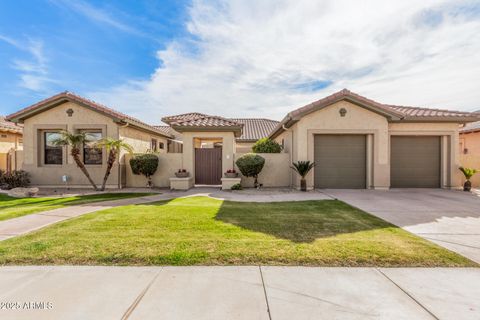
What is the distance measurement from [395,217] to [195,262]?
18.9 ft

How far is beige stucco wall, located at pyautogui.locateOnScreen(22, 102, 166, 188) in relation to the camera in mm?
13039

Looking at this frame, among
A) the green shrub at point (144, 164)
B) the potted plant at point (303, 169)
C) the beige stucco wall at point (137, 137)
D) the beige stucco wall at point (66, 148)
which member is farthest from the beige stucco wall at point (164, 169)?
the potted plant at point (303, 169)

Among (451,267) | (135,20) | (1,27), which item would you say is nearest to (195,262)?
(451,267)

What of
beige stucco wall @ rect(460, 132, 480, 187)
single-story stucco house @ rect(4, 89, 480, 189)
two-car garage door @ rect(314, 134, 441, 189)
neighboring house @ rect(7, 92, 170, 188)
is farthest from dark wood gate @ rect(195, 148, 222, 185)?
beige stucco wall @ rect(460, 132, 480, 187)

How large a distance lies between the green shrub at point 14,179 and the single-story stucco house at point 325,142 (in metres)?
0.45

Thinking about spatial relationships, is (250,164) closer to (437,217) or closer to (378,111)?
(378,111)

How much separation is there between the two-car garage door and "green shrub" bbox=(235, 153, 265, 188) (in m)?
2.93

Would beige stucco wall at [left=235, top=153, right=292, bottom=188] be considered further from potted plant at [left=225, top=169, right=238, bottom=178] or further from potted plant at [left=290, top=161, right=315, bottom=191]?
potted plant at [left=290, top=161, right=315, bottom=191]

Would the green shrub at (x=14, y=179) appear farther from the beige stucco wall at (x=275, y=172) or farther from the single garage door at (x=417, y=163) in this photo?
the single garage door at (x=417, y=163)

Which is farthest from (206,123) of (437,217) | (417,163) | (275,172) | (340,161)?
(417,163)

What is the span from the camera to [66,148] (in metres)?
13.3

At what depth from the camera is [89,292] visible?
9.91 ft

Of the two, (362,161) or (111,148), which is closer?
(111,148)

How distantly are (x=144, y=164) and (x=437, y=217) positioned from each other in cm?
1231
